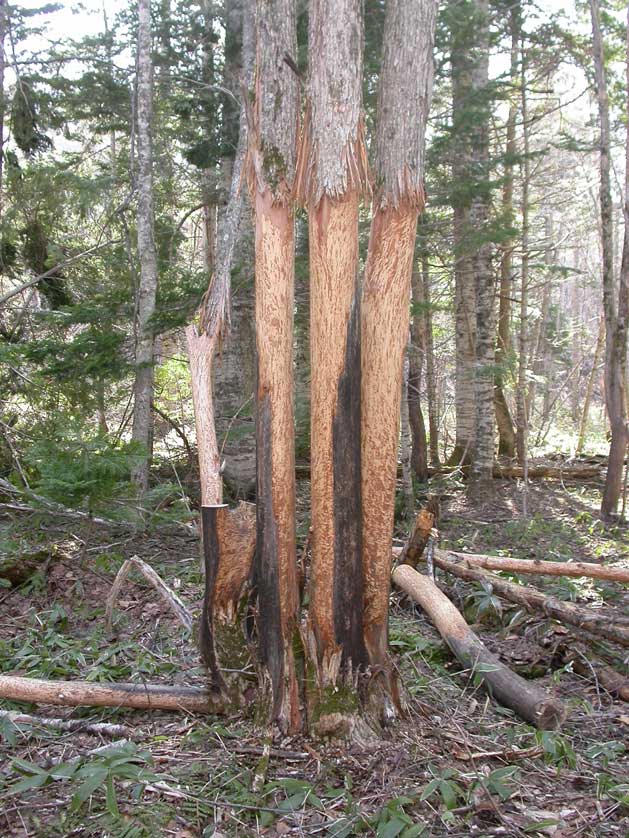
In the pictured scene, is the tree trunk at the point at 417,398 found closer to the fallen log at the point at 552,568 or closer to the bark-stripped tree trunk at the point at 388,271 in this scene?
the fallen log at the point at 552,568

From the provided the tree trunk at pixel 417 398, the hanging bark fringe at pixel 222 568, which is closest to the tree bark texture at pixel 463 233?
the tree trunk at pixel 417 398

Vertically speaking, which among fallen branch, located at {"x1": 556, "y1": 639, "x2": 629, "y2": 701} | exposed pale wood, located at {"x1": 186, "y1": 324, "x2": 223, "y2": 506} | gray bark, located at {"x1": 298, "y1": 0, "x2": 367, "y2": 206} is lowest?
fallen branch, located at {"x1": 556, "y1": 639, "x2": 629, "y2": 701}

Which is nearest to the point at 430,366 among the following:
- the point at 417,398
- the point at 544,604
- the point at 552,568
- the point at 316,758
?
the point at 417,398

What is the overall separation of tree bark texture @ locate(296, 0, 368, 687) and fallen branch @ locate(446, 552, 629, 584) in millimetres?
2813

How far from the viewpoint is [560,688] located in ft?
15.4

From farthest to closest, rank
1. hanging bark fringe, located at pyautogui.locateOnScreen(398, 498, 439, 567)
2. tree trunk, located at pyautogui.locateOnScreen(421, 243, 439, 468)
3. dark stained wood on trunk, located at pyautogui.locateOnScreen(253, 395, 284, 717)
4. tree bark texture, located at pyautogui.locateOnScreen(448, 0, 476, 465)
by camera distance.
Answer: tree trunk, located at pyautogui.locateOnScreen(421, 243, 439, 468) < tree bark texture, located at pyautogui.locateOnScreen(448, 0, 476, 465) < hanging bark fringe, located at pyautogui.locateOnScreen(398, 498, 439, 567) < dark stained wood on trunk, located at pyautogui.locateOnScreen(253, 395, 284, 717)

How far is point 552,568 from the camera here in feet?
19.8

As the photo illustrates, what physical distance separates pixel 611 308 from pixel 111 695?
29.0 feet

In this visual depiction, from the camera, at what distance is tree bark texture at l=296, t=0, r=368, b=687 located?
137 inches

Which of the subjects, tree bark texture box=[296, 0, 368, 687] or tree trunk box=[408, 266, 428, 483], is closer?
tree bark texture box=[296, 0, 368, 687]

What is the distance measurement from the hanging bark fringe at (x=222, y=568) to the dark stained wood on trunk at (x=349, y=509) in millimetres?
555

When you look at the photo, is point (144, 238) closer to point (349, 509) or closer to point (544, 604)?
point (349, 509)

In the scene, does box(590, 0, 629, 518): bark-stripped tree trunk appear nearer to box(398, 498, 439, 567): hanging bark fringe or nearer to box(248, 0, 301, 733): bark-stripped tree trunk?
box(398, 498, 439, 567): hanging bark fringe

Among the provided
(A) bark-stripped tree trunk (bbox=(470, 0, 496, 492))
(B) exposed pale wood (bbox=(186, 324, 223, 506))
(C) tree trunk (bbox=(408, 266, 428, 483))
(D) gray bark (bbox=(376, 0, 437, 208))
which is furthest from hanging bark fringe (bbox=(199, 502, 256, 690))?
(C) tree trunk (bbox=(408, 266, 428, 483))
